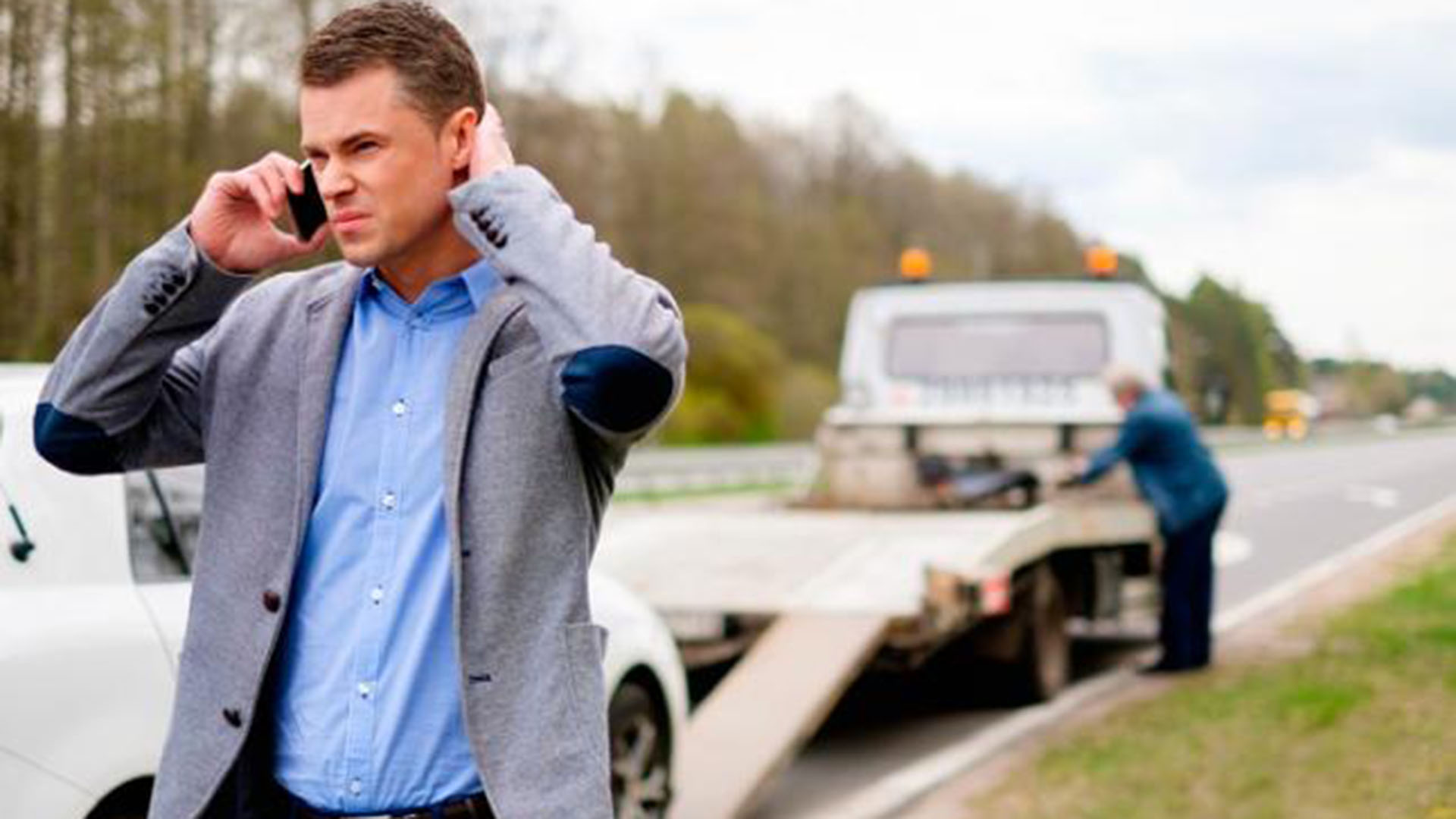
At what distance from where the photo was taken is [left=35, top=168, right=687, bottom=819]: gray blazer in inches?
94.2

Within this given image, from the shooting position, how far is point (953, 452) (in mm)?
11398

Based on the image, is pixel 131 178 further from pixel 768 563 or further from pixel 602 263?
pixel 602 263

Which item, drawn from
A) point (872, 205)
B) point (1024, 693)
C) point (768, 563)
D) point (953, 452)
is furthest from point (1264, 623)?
point (872, 205)

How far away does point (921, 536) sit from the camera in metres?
9.12

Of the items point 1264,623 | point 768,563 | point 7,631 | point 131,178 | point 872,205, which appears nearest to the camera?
point 7,631

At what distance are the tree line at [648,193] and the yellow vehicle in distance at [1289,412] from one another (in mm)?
119

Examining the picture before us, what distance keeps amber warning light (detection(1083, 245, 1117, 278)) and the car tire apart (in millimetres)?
6917

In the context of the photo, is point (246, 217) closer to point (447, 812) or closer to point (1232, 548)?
point (447, 812)

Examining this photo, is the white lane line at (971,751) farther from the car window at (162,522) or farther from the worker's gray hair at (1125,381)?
the car window at (162,522)

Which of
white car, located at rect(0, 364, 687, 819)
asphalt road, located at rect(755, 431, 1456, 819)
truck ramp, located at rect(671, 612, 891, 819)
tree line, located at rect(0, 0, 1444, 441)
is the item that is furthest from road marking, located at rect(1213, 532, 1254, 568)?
white car, located at rect(0, 364, 687, 819)

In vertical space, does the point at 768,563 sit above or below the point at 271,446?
below

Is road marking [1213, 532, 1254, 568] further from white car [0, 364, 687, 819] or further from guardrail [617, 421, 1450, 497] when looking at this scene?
white car [0, 364, 687, 819]

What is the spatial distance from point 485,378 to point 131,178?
1839cm

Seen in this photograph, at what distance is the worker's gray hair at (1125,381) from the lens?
10688 millimetres
